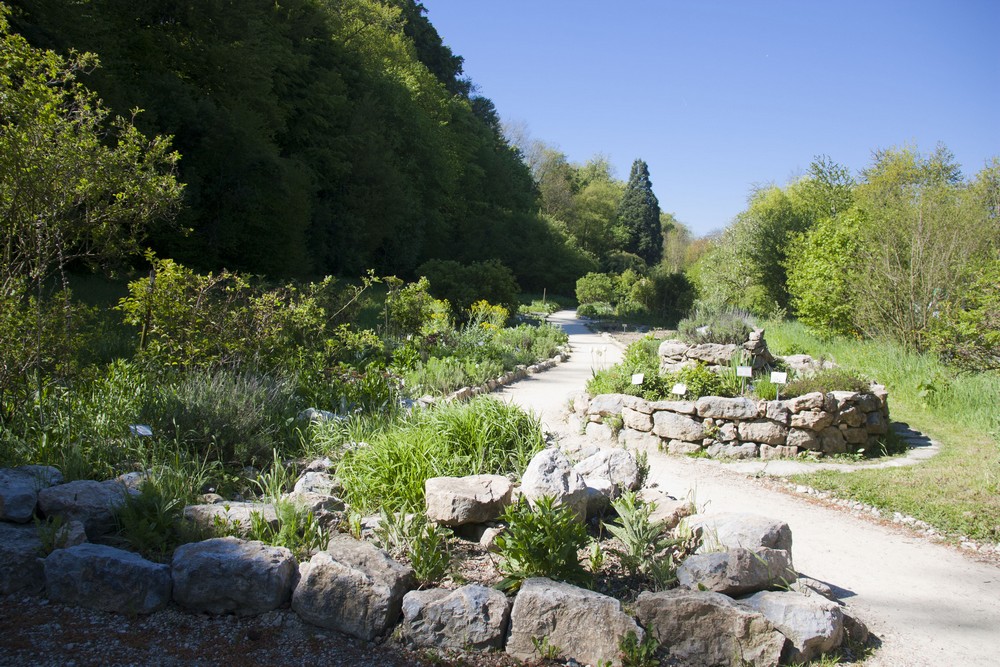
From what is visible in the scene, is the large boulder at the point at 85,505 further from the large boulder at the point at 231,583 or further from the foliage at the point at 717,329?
the foliage at the point at 717,329

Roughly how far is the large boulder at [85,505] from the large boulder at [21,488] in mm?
63

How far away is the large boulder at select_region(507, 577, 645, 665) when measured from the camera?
300 centimetres

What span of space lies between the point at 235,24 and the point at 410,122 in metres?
16.8

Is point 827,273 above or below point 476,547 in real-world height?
above

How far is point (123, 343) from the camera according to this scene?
26.3ft

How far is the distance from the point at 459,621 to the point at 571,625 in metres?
0.49

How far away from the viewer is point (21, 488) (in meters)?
3.75

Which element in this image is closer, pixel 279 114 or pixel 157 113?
pixel 157 113

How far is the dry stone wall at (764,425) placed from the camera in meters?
7.04

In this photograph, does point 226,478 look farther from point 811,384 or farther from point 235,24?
point 235,24

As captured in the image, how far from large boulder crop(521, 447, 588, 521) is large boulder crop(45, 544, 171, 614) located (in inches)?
75.2

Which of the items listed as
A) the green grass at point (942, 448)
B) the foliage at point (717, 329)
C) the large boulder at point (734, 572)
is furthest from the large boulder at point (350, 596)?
the foliage at point (717, 329)

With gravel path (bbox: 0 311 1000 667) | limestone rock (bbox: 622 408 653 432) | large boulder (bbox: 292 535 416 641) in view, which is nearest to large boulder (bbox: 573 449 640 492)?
gravel path (bbox: 0 311 1000 667)

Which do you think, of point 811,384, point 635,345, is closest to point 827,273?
point 635,345
